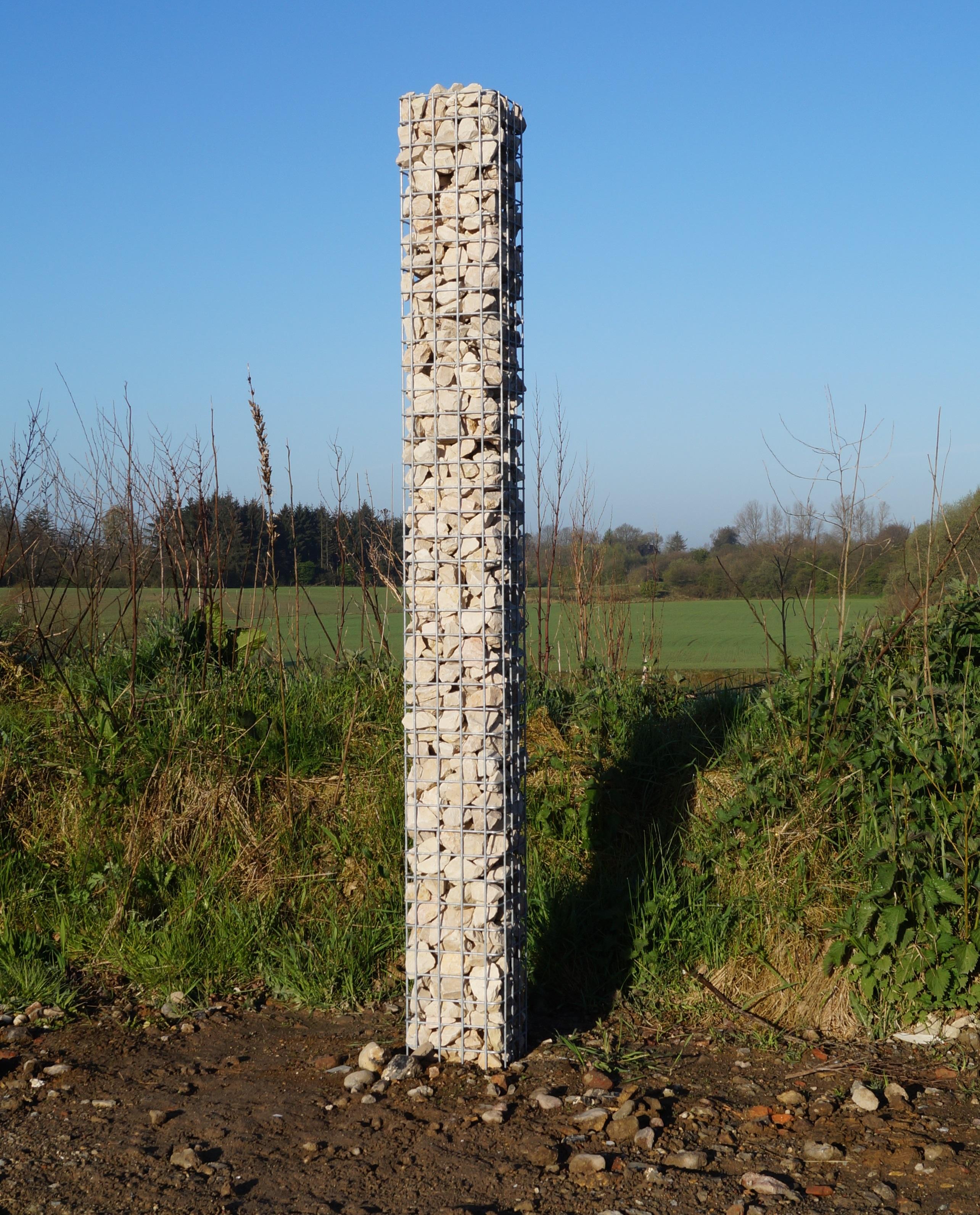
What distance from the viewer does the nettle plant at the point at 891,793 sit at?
368 centimetres

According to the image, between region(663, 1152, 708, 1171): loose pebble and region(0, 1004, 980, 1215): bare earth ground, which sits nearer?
region(0, 1004, 980, 1215): bare earth ground

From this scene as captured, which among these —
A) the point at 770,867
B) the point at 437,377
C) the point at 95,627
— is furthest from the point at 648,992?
the point at 95,627

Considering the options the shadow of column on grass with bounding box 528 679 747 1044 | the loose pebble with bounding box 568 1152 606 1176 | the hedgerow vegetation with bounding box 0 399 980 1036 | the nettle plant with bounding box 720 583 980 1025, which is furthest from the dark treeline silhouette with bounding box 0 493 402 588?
the loose pebble with bounding box 568 1152 606 1176

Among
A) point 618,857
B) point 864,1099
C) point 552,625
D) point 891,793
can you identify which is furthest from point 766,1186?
point 552,625

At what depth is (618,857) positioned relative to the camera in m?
4.57

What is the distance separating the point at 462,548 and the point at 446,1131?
177cm

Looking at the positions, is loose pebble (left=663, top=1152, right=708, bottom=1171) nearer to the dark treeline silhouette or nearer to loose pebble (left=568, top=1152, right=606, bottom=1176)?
loose pebble (left=568, top=1152, right=606, bottom=1176)

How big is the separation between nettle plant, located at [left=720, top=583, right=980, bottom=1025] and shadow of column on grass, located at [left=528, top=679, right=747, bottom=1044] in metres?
0.34

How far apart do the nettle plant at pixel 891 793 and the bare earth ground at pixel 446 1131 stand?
0.31 m

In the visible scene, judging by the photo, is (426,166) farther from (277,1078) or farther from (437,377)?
(277,1078)

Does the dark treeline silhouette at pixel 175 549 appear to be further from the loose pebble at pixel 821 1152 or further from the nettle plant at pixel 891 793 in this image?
the loose pebble at pixel 821 1152

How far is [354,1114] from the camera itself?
3.18 meters

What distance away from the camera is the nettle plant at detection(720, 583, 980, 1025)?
12.1 feet

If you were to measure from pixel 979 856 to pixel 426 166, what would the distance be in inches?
121
